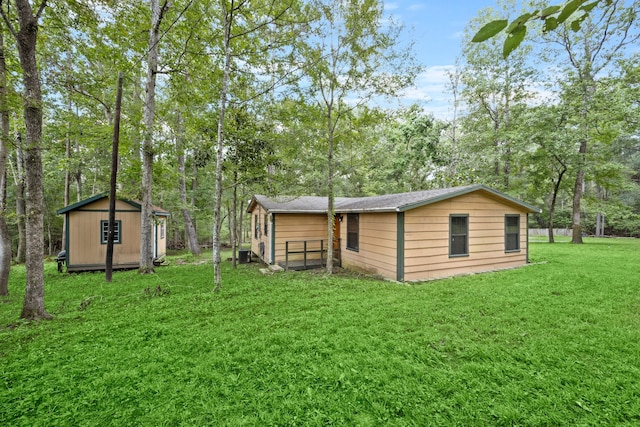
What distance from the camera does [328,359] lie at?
3.15m

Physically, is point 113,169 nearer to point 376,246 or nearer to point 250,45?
point 250,45

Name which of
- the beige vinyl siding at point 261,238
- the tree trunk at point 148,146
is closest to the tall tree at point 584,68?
the beige vinyl siding at point 261,238

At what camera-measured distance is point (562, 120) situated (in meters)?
14.1

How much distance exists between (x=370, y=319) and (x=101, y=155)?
1707 centimetres

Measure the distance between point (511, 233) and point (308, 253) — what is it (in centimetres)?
695

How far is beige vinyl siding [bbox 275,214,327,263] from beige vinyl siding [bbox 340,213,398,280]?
63.1 inches

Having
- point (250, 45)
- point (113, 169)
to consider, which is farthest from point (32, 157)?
point (250, 45)

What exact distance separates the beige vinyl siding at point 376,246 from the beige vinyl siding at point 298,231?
160 centimetres

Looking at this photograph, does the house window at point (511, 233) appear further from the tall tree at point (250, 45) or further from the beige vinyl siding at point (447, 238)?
the tall tree at point (250, 45)

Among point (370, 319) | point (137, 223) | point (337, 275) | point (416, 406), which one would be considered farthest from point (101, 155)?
point (416, 406)

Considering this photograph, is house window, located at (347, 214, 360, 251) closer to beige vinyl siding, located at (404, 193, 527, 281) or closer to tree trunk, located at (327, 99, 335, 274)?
tree trunk, located at (327, 99, 335, 274)

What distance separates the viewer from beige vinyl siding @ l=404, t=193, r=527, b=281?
7109mm

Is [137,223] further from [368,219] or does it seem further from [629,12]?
[629,12]

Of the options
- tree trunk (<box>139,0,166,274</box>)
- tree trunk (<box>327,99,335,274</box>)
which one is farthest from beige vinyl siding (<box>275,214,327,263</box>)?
tree trunk (<box>139,0,166,274</box>)
